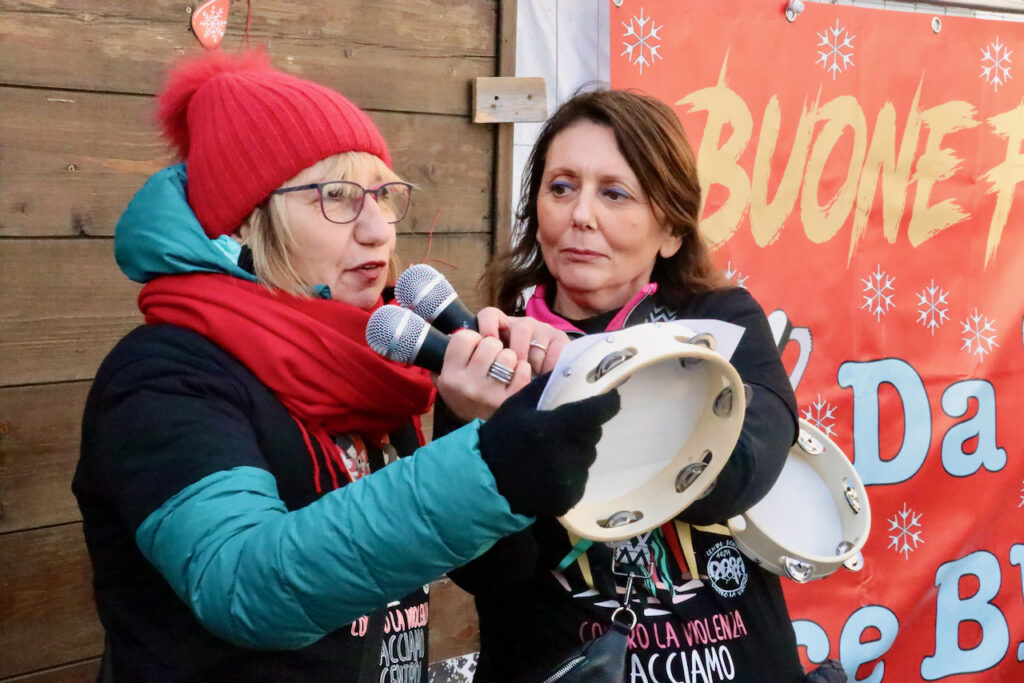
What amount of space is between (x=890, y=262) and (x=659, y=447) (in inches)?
97.6

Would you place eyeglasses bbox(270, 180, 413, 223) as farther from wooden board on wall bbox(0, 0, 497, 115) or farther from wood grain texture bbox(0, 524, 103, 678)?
wood grain texture bbox(0, 524, 103, 678)

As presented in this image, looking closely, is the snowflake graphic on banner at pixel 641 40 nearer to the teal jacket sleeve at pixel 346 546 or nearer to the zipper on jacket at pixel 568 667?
the zipper on jacket at pixel 568 667

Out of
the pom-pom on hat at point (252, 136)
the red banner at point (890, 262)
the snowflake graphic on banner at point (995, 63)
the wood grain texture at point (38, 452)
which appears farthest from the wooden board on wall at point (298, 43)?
the snowflake graphic on banner at point (995, 63)

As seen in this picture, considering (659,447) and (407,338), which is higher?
(407,338)

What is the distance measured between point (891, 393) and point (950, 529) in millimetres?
622

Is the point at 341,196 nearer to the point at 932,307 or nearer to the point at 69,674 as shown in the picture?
the point at 69,674

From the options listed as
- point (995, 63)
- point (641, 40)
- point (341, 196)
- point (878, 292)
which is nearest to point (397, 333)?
point (341, 196)

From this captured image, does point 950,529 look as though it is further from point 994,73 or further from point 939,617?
point 994,73

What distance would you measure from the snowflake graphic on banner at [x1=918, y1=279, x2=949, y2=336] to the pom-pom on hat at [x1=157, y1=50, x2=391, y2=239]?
8.89 ft

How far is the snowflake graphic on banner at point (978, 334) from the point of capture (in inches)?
146

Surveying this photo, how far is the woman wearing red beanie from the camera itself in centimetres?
102

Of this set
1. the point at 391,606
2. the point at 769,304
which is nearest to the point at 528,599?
the point at 391,606

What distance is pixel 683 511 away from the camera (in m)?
1.55

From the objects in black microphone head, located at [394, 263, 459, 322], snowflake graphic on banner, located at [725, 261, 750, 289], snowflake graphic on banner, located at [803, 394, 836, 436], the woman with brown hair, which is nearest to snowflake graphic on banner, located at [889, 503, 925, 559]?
snowflake graphic on banner, located at [803, 394, 836, 436]
